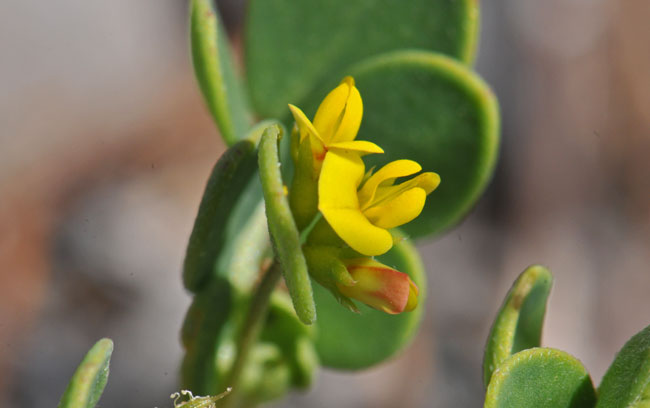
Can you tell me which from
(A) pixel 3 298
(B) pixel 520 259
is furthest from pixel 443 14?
(A) pixel 3 298

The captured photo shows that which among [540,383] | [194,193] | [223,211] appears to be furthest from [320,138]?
[194,193]

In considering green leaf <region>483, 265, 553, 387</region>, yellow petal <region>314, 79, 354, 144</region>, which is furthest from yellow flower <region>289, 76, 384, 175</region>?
green leaf <region>483, 265, 553, 387</region>

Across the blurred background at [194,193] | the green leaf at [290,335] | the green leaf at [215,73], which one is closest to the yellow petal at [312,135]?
the green leaf at [215,73]

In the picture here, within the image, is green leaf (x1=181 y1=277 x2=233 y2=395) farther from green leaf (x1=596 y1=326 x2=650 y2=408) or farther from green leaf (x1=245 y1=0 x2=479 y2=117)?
green leaf (x1=596 y1=326 x2=650 y2=408)

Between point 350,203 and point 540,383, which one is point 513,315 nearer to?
point 540,383

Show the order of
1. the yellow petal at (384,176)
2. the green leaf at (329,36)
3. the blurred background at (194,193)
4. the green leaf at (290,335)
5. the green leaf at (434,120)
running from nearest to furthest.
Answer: the yellow petal at (384,176) < the green leaf at (434,120) < the green leaf at (329,36) < the green leaf at (290,335) < the blurred background at (194,193)

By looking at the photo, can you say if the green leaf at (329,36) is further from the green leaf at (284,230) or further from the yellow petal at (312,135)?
the green leaf at (284,230)

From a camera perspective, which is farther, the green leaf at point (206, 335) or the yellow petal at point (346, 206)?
the green leaf at point (206, 335)

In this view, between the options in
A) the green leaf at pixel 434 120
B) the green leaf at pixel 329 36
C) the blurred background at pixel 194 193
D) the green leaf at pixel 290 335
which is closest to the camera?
the green leaf at pixel 434 120
